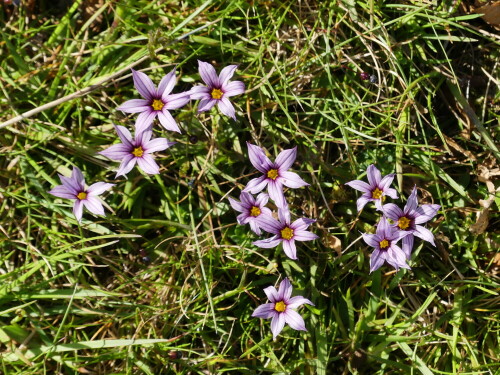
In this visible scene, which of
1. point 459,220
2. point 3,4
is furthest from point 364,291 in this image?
point 3,4

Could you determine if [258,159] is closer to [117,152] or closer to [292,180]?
[292,180]

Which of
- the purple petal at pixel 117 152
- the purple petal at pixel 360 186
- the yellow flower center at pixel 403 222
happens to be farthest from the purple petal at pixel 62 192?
the yellow flower center at pixel 403 222

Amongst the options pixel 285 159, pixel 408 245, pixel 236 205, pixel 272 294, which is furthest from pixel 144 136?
pixel 408 245

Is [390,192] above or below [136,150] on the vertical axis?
below

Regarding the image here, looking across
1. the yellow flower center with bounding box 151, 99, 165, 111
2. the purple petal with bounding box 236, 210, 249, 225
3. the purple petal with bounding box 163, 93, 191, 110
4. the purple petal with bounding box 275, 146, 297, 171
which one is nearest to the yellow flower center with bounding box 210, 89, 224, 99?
the purple petal with bounding box 163, 93, 191, 110

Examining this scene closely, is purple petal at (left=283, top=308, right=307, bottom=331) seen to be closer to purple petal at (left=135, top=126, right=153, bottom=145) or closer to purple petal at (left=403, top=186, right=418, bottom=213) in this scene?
purple petal at (left=403, top=186, right=418, bottom=213)

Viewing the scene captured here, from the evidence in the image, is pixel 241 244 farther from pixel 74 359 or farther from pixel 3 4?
pixel 3 4
